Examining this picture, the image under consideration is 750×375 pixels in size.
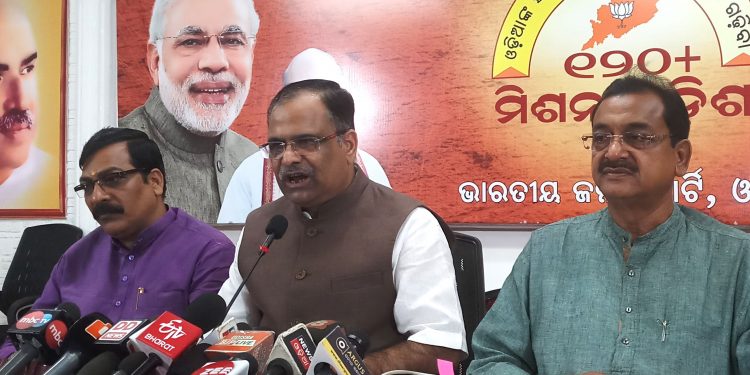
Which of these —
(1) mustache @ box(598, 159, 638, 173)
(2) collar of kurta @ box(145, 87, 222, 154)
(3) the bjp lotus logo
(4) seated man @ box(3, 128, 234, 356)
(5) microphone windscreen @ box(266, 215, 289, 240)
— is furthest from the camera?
(2) collar of kurta @ box(145, 87, 222, 154)

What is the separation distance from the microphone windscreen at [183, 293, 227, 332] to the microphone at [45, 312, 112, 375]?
0.54 ft

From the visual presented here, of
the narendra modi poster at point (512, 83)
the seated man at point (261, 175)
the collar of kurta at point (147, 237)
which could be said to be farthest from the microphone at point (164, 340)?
the seated man at point (261, 175)

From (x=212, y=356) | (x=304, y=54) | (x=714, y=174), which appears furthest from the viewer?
(x=304, y=54)

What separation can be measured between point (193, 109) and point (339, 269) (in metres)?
2.29

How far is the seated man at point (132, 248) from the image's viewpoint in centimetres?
224

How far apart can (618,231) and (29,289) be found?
3.30m

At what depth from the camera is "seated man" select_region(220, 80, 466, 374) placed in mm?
1858

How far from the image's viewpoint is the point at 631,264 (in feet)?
5.15

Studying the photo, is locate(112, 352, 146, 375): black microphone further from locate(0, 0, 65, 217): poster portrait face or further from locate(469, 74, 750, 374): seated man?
locate(0, 0, 65, 217): poster portrait face

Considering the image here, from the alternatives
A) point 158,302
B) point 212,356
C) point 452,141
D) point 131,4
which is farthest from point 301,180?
point 131,4

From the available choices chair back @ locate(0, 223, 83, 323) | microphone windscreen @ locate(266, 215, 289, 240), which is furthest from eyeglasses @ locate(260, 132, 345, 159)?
chair back @ locate(0, 223, 83, 323)

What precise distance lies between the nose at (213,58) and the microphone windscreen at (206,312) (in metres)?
2.57

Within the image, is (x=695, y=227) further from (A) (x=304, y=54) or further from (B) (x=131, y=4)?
(B) (x=131, y=4)

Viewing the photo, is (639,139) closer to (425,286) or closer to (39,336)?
(425,286)
